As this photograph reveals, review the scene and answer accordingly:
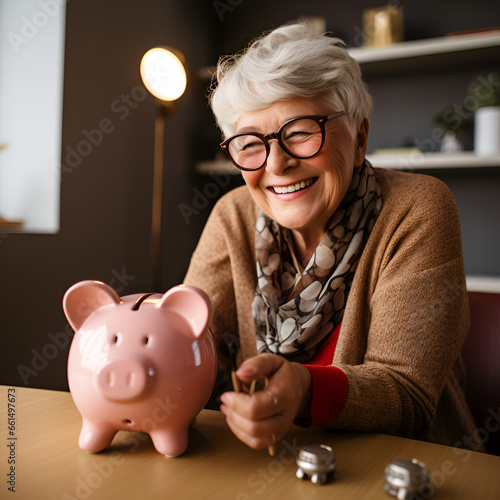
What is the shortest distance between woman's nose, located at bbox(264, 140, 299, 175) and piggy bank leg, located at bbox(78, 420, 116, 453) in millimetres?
608

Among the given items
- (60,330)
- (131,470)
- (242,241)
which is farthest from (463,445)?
(60,330)

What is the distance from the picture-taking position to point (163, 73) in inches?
85.0

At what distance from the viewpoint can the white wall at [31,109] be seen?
1.98 meters

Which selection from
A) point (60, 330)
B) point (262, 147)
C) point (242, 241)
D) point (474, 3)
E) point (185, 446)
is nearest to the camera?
point (185, 446)

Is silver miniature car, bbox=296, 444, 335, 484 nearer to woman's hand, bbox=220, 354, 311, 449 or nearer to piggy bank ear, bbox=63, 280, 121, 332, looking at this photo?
woman's hand, bbox=220, 354, 311, 449

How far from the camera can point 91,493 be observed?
542mm

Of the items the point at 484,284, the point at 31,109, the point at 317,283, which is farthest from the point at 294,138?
the point at 484,284

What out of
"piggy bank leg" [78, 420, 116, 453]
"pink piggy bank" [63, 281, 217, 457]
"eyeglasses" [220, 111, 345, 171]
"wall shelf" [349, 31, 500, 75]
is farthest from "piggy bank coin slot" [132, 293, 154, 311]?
"wall shelf" [349, 31, 500, 75]

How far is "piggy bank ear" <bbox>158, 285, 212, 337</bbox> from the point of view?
0.63m

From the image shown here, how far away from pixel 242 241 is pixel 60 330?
118 centimetres

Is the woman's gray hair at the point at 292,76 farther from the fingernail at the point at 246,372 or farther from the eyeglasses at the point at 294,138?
the fingernail at the point at 246,372

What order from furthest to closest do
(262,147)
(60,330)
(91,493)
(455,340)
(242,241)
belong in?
(60,330) < (242,241) < (262,147) < (455,340) < (91,493)

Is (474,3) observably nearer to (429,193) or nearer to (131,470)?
(429,193)

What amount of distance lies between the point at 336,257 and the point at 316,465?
23.2 inches
